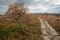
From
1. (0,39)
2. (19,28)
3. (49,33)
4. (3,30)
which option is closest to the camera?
(0,39)

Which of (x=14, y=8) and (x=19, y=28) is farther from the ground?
(x=14, y=8)

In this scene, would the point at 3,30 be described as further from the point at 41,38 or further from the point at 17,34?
the point at 41,38

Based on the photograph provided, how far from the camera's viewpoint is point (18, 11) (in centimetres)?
2670

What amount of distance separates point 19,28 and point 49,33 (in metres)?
5.35

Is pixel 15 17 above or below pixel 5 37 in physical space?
above

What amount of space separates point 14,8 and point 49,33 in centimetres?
661

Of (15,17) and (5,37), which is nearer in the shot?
(5,37)

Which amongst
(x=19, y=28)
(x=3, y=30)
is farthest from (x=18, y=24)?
(x=3, y=30)

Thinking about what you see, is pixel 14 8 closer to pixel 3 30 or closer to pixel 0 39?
pixel 3 30

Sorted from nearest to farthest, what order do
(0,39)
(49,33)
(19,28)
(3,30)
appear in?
(0,39) < (3,30) < (19,28) < (49,33)

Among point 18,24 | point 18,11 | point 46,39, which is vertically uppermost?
point 18,11

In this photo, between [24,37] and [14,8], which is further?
[14,8]

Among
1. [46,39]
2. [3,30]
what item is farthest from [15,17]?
[46,39]

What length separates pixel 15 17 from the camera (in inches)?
1084
